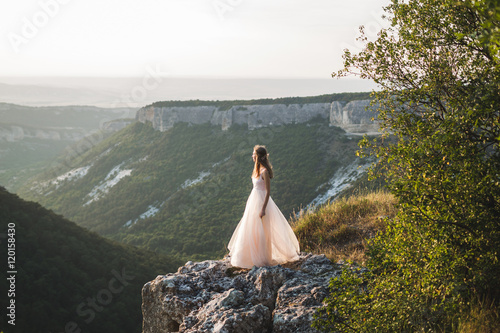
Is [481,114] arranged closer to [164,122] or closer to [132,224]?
[132,224]

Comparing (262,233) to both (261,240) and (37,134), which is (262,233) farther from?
(37,134)

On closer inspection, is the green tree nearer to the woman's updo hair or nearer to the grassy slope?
the grassy slope

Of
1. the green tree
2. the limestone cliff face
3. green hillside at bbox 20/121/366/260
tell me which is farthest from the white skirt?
the limestone cliff face

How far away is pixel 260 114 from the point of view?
6588 centimetres

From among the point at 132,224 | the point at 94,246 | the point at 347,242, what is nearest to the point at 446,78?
the point at 347,242

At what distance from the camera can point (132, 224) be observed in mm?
51156

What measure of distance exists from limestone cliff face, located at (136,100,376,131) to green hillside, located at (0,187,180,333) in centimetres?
3803

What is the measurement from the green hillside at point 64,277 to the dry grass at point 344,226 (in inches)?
453

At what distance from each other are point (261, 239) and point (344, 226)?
2.27m

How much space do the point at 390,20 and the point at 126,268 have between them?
2042cm

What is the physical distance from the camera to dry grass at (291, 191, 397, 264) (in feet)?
22.2

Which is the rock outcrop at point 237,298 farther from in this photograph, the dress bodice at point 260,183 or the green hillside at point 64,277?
the green hillside at point 64,277

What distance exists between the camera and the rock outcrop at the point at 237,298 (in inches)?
159

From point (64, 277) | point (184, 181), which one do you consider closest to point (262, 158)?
point (64, 277)
